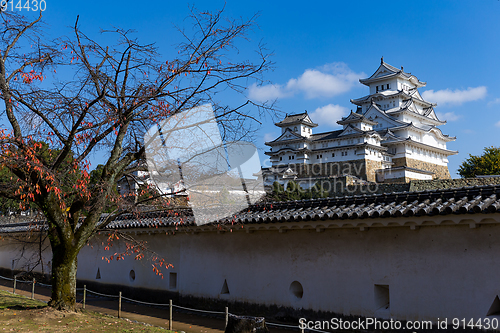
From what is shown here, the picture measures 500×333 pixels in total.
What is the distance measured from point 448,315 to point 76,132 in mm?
8159

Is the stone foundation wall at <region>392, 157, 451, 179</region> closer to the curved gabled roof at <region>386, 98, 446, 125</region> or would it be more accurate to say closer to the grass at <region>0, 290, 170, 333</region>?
the curved gabled roof at <region>386, 98, 446, 125</region>

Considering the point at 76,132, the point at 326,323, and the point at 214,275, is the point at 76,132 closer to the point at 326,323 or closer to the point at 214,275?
the point at 214,275

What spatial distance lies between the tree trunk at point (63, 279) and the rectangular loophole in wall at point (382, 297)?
257 inches

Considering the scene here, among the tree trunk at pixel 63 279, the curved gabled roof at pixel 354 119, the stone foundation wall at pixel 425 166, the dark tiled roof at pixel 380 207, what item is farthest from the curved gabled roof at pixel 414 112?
the tree trunk at pixel 63 279

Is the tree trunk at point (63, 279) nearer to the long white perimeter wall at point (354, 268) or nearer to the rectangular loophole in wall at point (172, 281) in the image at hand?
the long white perimeter wall at point (354, 268)

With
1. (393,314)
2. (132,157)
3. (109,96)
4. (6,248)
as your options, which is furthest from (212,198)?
(6,248)

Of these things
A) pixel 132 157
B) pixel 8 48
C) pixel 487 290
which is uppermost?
pixel 8 48

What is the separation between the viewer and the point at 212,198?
1001 centimetres

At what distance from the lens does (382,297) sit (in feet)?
26.9

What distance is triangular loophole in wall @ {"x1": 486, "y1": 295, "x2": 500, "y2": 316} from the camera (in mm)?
6730

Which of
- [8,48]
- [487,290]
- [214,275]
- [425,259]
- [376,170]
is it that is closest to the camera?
[487,290]

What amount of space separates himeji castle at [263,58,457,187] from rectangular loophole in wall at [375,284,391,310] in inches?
1299

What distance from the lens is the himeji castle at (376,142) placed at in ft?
146

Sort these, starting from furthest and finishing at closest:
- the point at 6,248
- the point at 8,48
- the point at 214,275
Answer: the point at 6,248, the point at 214,275, the point at 8,48
